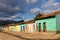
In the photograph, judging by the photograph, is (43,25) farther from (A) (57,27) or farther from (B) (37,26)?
(A) (57,27)

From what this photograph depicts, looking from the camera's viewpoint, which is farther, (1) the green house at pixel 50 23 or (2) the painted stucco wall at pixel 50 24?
(2) the painted stucco wall at pixel 50 24

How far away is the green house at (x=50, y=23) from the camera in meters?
24.4

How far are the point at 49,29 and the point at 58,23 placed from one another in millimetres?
2829

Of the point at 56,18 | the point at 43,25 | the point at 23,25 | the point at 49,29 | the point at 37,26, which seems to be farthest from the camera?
the point at 23,25

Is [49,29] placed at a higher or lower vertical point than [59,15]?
lower

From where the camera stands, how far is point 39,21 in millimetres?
31344

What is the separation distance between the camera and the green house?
2444 cm

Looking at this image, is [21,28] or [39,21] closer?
[39,21]

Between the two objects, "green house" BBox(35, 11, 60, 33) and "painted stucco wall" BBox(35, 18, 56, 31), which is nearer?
"green house" BBox(35, 11, 60, 33)

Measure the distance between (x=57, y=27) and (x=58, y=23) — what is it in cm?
64

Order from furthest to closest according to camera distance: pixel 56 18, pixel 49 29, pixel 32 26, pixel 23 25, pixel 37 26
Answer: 1. pixel 23 25
2. pixel 32 26
3. pixel 37 26
4. pixel 49 29
5. pixel 56 18

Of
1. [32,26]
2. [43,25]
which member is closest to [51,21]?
[43,25]

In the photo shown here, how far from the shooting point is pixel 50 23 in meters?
26.2

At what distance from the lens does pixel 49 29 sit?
26.9 meters
